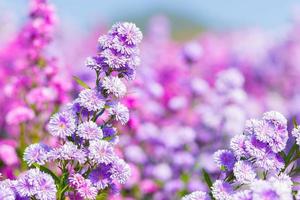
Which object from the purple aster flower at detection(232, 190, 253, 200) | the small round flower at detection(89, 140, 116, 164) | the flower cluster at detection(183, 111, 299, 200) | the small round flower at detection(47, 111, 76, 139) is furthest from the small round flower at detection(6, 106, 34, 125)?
the purple aster flower at detection(232, 190, 253, 200)

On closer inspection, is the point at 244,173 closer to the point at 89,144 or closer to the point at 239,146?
the point at 239,146

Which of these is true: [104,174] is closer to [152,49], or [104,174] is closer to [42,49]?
[42,49]

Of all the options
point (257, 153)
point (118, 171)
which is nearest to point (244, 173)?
point (257, 153)

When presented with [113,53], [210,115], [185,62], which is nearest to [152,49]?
[185,62]

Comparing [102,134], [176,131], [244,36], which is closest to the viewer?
[102,134]

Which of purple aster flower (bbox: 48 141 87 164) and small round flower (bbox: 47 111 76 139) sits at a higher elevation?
small round flower (bbox: 47 111 76 139)

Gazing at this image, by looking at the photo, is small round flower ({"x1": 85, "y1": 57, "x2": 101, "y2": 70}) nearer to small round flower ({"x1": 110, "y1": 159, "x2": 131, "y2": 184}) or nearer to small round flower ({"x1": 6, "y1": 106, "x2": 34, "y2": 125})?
small round flower ({"x1": 110, "y1": 159, "x2": 131, "y2": 184})

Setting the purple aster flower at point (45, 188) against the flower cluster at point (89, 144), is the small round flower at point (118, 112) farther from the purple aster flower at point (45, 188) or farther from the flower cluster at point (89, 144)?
the purple aster flower at point (45, 188)
